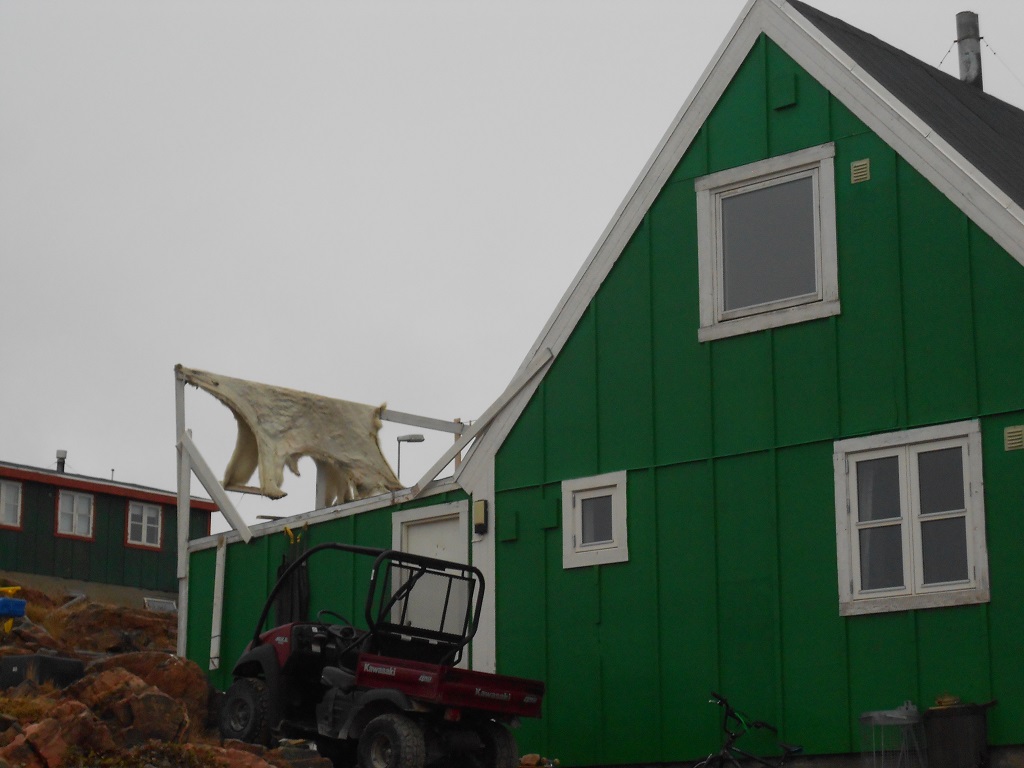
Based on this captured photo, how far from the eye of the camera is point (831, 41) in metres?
16.4

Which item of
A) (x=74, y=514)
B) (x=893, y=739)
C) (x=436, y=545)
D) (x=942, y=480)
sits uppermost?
(x=74, y=514)

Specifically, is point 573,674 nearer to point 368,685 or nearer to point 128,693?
point 368,685

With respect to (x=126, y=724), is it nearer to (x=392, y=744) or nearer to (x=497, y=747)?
(x=392, y=744)

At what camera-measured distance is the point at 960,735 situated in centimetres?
1410

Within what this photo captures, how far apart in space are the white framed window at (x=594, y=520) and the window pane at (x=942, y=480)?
3.38 metres

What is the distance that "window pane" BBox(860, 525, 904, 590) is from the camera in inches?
593

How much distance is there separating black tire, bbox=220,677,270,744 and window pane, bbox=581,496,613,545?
374 centimetres

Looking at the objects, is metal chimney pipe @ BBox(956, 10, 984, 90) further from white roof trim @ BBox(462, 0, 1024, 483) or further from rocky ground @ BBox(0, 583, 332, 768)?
rocky ground @ BBox(0, 583, 332, 768)

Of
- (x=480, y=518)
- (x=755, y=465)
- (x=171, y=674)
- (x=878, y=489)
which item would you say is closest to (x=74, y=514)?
(x=171, y=674)

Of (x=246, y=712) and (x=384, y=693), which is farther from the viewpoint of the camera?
(x=246, y=712)

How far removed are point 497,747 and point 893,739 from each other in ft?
11.7

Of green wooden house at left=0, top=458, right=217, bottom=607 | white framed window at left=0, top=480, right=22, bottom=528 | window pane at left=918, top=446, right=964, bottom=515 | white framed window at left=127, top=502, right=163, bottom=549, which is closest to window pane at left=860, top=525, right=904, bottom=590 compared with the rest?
window pane at left=918, top=446, right=964, bottom=515

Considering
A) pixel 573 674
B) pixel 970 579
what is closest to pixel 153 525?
pixel 573 674

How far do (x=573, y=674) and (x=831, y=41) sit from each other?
6.92 metres
